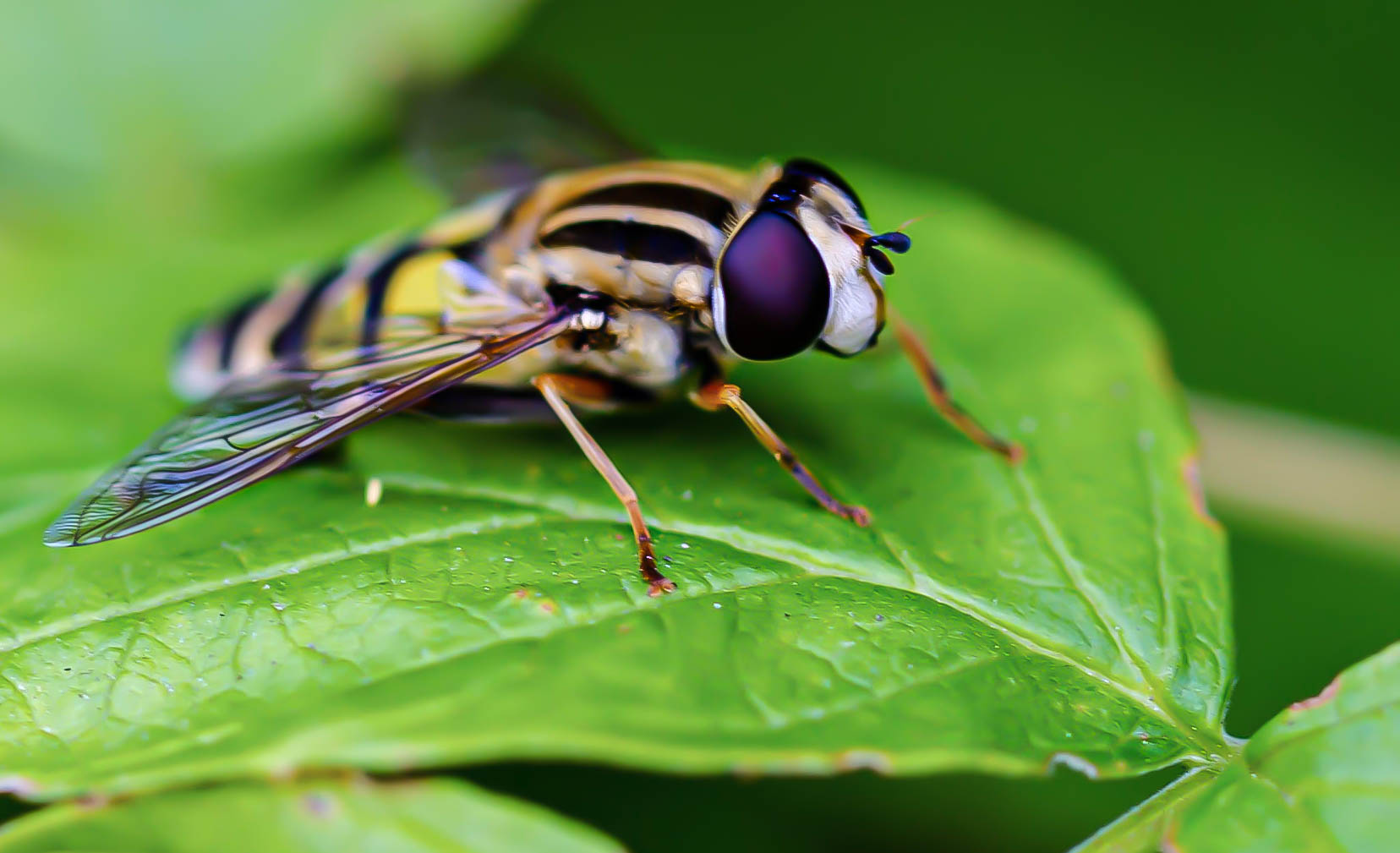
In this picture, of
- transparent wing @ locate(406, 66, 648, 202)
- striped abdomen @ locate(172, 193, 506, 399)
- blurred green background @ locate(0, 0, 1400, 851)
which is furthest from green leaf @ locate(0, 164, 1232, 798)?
transparent wing @ locate(406, 66, 648, 202)

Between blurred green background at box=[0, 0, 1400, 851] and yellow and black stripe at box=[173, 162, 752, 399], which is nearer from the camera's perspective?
yellow and black stripe at box=[173, 162, 752, 399]

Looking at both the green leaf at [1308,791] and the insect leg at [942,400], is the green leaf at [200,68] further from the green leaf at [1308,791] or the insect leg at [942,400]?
the green leaf at [1308,791]

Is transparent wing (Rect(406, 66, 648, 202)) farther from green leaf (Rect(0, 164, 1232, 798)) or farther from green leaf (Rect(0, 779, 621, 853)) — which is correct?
green leaf (Rect(0, 779, 621, 853))

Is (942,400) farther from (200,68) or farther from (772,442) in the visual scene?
(200,68)

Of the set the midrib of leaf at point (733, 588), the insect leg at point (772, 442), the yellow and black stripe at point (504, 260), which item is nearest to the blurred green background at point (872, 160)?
the yellow and black stripe at point (504, 260)

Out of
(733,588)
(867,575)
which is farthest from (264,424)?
(867,575)

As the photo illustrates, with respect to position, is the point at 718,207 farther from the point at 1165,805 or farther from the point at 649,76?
the point at 649,76

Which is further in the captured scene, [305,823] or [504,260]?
[504,260]
